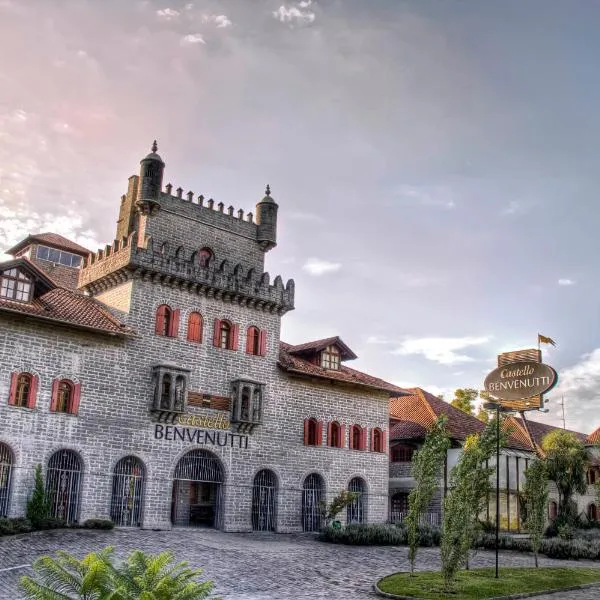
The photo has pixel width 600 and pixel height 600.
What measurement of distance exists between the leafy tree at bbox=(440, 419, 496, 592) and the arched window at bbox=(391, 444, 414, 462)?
20.0 meters

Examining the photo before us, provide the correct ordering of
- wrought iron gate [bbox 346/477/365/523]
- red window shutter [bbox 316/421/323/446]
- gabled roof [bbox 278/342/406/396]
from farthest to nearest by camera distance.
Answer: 1. wrought iron gate [bbox 346/477/365/523]
2. red window shutter [bbox 316/421/323/446]
3. gabled roof [bbox 278/342/406/396]

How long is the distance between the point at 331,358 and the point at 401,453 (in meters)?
8.41

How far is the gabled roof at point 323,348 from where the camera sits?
38.5m

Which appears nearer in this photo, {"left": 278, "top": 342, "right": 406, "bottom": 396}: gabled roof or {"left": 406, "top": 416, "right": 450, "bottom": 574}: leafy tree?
{"left": 406, "top": 416, "right": 450, "bottom": 574}: leafy tree

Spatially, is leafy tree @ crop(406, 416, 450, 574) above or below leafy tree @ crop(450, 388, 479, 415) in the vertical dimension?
below

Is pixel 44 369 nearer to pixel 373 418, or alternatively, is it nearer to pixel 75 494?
pixel 75 494

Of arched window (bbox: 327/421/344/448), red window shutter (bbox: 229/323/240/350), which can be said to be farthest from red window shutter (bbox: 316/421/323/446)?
red window shutter (bbox: 229/323/240/350)

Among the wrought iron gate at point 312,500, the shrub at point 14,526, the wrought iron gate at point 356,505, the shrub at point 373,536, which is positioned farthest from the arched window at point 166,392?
the wrought iron gate at point 356,505

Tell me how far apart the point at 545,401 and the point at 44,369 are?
30.8 metres

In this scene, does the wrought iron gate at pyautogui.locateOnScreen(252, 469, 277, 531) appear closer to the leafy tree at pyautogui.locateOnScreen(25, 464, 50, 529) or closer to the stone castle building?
the stone castle building

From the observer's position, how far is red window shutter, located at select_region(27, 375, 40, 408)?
27.6m

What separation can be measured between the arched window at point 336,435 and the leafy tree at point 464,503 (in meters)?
15.1

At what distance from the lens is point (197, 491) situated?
116 ft

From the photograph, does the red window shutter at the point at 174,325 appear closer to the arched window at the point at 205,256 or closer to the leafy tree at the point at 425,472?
the arched window at the point at 205,256
